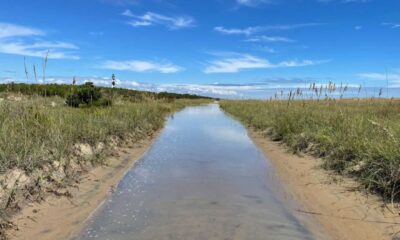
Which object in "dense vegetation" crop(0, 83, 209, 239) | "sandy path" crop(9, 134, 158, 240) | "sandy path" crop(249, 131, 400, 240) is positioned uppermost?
"dense vegetation" crop(0, 83, 209, 239)

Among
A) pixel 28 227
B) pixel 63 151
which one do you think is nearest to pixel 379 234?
pixel 28 227

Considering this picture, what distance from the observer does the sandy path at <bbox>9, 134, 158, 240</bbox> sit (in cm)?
648

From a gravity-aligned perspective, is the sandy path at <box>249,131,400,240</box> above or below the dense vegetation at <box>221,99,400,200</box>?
below

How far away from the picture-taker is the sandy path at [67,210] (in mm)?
6480

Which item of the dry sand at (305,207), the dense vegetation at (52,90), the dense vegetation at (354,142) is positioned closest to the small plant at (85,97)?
the dense vegetation at (52,90)

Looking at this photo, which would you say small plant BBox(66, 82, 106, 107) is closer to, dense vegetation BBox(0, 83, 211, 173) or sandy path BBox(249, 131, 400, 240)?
dense vegetation BBox(0, 83, 211, 173)

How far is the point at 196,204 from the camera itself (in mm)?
8055

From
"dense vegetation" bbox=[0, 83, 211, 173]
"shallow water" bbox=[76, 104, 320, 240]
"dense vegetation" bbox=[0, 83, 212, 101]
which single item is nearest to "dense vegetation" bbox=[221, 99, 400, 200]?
"shallow water" bbox=[76, 104, 320, 240]

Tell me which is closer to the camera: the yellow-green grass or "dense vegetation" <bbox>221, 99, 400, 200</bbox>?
the yellow-green grass

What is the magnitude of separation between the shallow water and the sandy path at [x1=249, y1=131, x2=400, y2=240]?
412mm

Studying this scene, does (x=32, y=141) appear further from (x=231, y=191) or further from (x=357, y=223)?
(x=357, y=223)

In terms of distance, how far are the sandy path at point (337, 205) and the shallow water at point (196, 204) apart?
41 cm

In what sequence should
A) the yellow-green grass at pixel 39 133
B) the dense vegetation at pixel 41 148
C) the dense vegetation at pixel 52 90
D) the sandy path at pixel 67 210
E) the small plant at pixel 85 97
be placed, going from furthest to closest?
1. the small plant at pixel 85 97
2. the dense vegetation at pixel 52 90
3. the yellow-green grass at pixel 39 133
4. the dense vegetation at pixel 41 148
5. the sandy path at pixel 67 210

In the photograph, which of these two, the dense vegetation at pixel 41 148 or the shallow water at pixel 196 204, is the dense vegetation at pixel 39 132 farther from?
the shallow water at pixel 196 204
